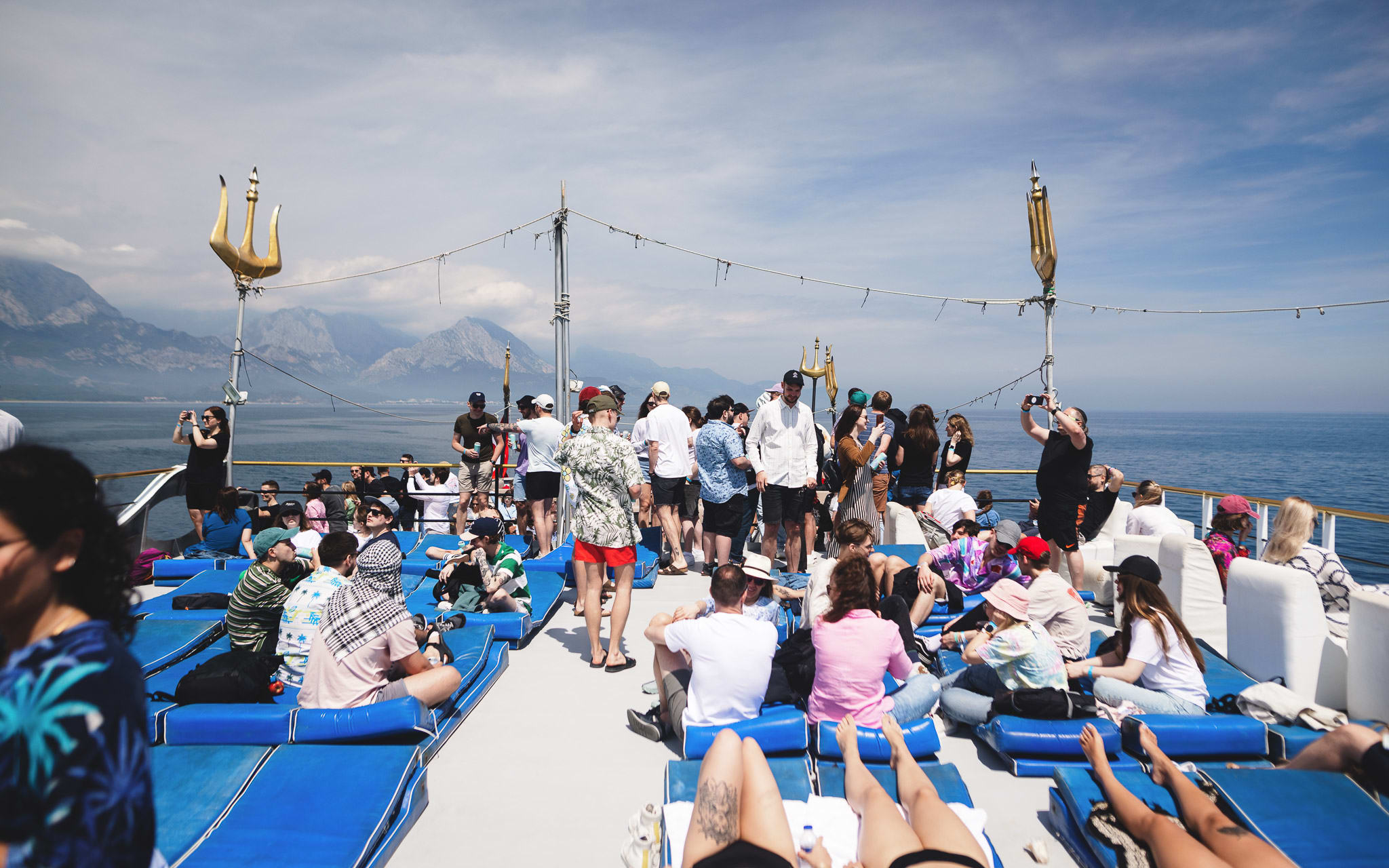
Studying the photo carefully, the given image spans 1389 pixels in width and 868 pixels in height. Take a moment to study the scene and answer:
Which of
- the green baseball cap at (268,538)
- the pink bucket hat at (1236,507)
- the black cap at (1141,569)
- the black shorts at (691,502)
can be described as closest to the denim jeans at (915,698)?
the black cap at (1141,569)

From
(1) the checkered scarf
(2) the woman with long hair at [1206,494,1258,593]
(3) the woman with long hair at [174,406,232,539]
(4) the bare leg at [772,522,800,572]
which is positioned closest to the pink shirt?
(1) the checkered scarf

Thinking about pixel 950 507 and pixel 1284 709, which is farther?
pixel 950 507

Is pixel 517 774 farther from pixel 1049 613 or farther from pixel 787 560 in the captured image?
pixel 787 560

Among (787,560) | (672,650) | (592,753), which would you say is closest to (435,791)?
(592,753)

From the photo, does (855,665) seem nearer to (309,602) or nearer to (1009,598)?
(1009,598)

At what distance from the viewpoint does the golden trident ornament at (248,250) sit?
9.70 meters

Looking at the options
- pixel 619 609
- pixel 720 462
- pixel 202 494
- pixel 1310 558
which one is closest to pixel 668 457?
pixel 720 462

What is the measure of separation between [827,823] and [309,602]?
3.10 metres

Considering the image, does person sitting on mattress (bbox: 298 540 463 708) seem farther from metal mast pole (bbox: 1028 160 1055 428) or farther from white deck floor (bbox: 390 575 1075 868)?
metal mast pole (bbox: 1028 160 1055 428)

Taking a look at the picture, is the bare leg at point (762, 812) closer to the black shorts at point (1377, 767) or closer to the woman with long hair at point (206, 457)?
the black shorts at point (1377, 767)

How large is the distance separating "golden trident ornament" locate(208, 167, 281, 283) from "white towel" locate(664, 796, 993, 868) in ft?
33.5

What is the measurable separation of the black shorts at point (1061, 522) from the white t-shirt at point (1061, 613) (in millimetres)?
1393

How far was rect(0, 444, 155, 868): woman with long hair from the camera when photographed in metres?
Answer: 1.13

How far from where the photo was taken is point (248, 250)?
10.0 metres
